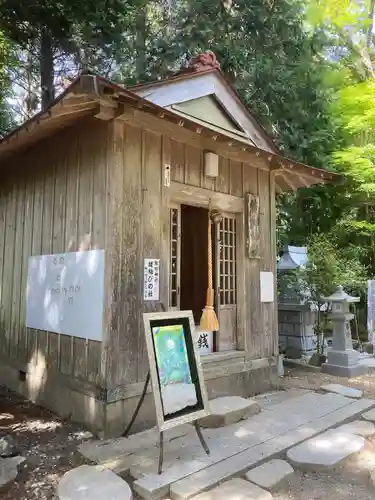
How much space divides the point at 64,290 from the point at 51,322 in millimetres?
591

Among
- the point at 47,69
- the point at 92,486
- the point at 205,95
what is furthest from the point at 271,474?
the point at 47,69

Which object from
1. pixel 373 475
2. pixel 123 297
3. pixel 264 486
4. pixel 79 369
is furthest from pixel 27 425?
pixel 373 475

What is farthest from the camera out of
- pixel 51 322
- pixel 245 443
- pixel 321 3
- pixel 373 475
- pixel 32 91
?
pixel 32 91

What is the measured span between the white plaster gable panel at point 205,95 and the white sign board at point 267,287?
228 cm

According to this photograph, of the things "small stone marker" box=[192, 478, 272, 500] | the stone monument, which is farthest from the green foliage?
"small stone marker" box=[192, 478, 272, 500]

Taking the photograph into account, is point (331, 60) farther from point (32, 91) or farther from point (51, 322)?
point (51, 322)

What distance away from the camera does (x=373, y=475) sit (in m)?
3.62

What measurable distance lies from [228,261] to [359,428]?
286 cm

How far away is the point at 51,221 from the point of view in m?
5.73

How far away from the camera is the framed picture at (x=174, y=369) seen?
12.1 ft

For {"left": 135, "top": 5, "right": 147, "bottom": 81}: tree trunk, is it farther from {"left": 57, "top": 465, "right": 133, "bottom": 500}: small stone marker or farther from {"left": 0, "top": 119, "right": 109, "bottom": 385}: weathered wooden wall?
{"left": 57, "top": 465, "right": 133, "bottom": 500}: small stone marker

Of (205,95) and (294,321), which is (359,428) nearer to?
(294,321)

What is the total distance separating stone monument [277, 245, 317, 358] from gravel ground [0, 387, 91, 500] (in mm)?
6069

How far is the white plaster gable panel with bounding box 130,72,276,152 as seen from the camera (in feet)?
18.0
